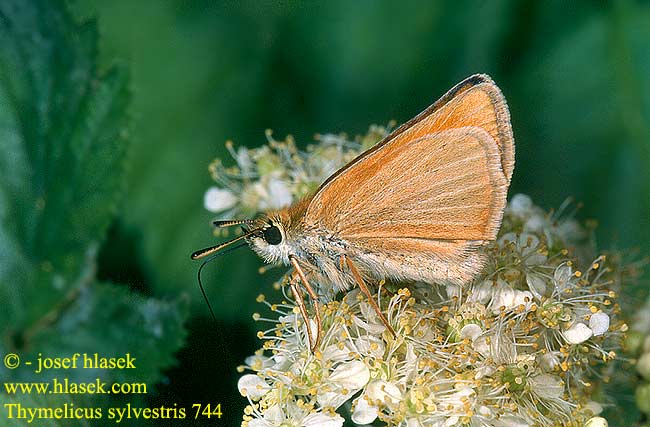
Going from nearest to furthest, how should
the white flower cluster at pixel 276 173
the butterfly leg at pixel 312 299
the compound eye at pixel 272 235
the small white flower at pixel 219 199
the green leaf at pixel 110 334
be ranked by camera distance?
1. the butterfly leg at pixel 312 299
2. the compound eye at pixel 272 235
3. the green leaf at pixel 110 334
4. the white flower cluster at pixel 276 173
5. the small white flower at pixel 219 199

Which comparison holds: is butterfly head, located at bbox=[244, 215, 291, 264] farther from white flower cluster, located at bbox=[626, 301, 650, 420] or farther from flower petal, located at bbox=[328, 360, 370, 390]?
white flower cluster, located at bbox=[626, 301, 650, 420]

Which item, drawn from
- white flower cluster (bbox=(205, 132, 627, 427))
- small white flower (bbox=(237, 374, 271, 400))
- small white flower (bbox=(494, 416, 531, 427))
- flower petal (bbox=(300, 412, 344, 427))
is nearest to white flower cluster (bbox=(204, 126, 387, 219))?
white flower cluster (bbox=(205, 132, 627, 427))

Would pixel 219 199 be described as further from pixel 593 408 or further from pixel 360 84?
pixel 593 408

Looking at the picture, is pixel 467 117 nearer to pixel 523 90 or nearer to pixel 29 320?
pixel 523 90

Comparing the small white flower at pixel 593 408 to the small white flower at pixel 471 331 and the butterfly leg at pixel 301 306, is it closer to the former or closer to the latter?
the small white flower at pixel 471 331

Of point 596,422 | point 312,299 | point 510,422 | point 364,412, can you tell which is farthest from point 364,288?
point 596,422

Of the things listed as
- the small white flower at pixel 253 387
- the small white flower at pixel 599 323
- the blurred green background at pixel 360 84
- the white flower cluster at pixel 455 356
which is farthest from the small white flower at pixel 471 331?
the blurred green background at pixel 360 84

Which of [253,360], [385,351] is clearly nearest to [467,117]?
[385,351]
